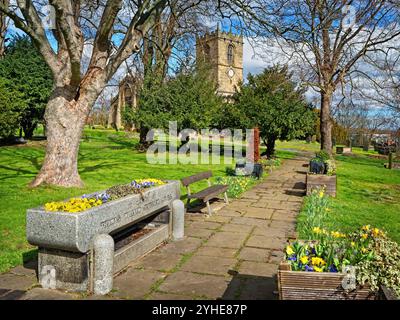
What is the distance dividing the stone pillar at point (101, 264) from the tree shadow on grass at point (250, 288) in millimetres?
1318

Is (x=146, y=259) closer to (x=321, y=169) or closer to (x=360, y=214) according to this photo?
(x=360, y=214)

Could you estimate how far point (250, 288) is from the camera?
454 cm

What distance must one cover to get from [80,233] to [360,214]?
22.6ft

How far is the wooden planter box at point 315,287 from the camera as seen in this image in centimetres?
315

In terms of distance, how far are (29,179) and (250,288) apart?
9245 millimetres

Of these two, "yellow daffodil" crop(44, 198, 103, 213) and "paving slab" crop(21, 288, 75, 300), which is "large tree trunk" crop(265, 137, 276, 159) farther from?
"paving slab" crop(21, 288, 75, 300)

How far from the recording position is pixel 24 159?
1680 cm

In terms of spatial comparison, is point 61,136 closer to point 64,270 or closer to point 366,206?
point 64,270

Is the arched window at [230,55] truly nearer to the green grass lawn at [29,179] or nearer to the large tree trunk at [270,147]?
the large tree trunk at [270,147]

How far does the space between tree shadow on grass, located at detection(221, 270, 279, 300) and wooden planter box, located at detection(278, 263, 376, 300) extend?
90cm

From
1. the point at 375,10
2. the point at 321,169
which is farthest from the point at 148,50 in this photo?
the point at 321,169

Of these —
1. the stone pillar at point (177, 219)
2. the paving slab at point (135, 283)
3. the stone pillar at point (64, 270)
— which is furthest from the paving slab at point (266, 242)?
the stone pillar at point (64, 270)

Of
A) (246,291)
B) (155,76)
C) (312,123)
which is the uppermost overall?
(155,76)
